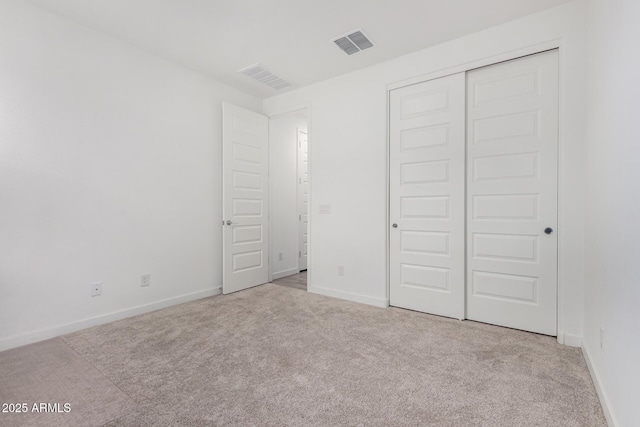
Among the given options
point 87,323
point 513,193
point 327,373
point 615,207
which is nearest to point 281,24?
point 513,193

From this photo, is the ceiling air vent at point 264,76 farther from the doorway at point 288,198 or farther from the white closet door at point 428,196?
the white closet door at point 428,196

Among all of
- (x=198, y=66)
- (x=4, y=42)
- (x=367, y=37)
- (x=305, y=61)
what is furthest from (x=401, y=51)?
(x=4, y=42)

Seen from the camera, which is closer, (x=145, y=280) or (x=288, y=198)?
(x=145, y=280)

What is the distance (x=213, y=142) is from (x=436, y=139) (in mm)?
2733

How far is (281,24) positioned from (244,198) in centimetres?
→ 221

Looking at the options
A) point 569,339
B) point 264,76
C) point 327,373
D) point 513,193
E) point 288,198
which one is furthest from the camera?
point 288,198

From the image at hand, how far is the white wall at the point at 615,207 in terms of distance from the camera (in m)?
1.27

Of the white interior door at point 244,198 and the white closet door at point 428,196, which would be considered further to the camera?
the white interior door at point 244,198

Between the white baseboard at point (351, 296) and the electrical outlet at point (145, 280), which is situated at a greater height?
the electrical outlet at point (145, 280)

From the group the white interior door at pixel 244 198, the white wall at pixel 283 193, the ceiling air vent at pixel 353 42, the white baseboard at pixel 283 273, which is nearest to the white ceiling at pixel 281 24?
the ceiling air vent at pixel 353 42

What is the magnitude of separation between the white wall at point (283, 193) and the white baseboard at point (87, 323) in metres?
1.48

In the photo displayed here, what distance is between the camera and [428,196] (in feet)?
10.4

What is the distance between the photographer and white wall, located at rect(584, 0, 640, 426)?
1273 millimetres

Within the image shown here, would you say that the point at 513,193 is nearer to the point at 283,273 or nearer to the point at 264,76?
the point at 264,76
